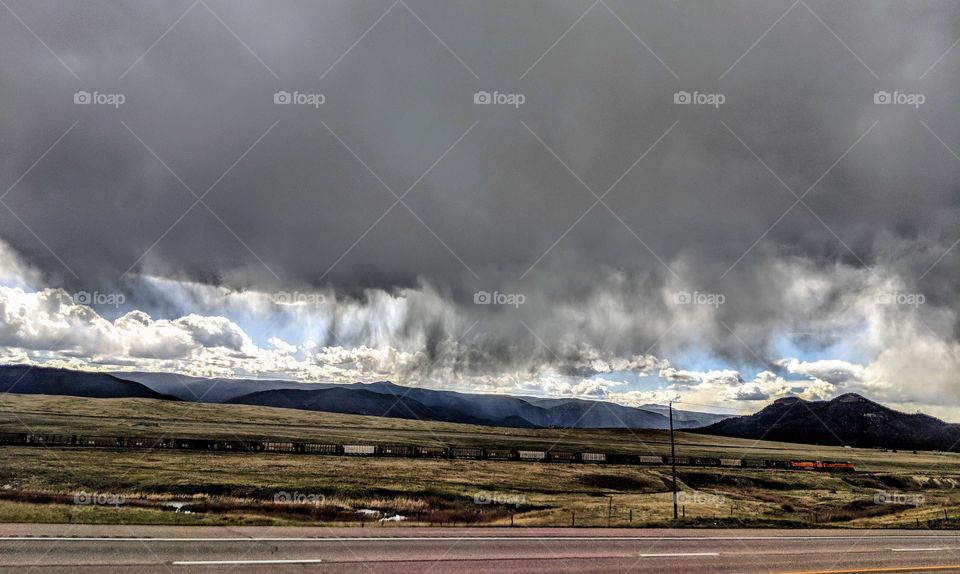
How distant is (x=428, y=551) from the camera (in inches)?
789

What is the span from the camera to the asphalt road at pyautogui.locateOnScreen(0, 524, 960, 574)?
672 inches

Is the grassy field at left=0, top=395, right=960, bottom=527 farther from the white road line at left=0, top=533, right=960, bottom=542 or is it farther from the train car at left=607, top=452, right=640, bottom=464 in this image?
the train car at left=607, top=452, right=640, bottom=464

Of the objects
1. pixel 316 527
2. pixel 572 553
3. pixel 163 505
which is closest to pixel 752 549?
pixel 572 553

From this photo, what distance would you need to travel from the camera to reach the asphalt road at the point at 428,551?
17.1 metres

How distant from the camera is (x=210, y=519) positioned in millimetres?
25297

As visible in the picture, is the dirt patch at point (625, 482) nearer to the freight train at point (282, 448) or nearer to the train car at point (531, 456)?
the freight train at point (282, 448)

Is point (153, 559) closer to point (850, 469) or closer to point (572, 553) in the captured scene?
point (572, 553)

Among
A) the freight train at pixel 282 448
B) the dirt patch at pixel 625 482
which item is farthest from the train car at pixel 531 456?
the dirt patch at pixel 625 482

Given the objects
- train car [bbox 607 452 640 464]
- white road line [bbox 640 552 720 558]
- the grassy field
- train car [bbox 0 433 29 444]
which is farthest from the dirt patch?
train car [bbox 0 433 29 444]

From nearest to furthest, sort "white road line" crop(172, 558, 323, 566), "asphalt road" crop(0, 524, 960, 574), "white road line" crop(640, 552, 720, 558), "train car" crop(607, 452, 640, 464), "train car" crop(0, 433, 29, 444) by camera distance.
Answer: "white road line" crop(172, 558, 323, 566) < "asphalt road" crop(0, 524, 960, 574) < "white road line" crop(640, 552, 720, 558) < "train car" crop(0, 433, 29, 444) < "train car" crop(607, 452, 640, 464)

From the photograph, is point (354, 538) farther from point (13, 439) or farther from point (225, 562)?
point (13, 439)

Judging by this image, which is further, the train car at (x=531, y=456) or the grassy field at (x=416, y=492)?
the train car at (x=531, y=456)

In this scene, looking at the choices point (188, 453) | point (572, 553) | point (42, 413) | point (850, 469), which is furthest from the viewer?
point (42, 413)

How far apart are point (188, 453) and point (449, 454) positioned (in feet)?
138
